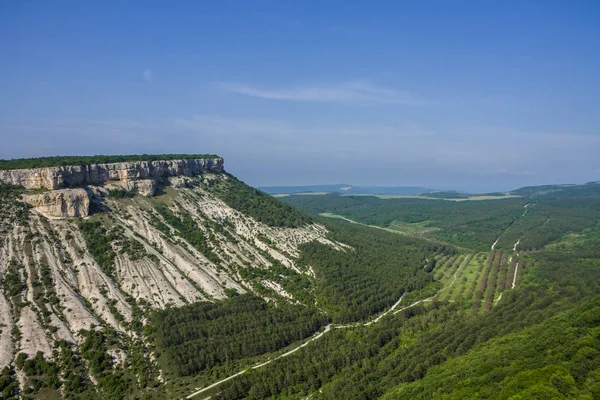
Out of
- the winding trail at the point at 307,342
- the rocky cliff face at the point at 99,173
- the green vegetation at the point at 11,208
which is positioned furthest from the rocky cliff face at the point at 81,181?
the winding trail at the point at 307,342

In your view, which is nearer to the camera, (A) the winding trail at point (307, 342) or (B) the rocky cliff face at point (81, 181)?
(A) the winding trail at point (307, 342)

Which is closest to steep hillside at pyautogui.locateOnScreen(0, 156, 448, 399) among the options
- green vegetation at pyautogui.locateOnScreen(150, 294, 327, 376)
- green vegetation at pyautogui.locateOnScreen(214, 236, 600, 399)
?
green vegetation at pyautogui.locateOnScreen(150, 294, 327, 376)

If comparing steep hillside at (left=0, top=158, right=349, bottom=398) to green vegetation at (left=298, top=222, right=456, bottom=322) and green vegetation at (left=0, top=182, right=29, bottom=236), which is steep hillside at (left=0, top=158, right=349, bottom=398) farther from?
green vegetation at (left=298, top=222, right=456, bottom=322)

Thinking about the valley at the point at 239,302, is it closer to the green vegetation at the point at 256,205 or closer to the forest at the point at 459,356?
the forest at the point at 459,356

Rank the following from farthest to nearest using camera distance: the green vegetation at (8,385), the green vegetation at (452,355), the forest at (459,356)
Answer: the green vegetation at (8,385)
the green vegetation at (452,355)
the forest at (459,356)

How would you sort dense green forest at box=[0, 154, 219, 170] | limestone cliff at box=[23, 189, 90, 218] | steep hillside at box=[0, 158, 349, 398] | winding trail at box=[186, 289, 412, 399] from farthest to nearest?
1. dense green forest at box=[0, 154, 219, 170]
2. limestone cliff at box=[23, 189, 90, 218]
3. steep hillside at box=[0, 158, 349, 398]
4. winding trail at box=[186, 289, 412, 399]

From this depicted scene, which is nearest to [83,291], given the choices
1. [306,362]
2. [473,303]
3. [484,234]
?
[306,362]

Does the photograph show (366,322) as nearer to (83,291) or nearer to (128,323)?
(128,323)
